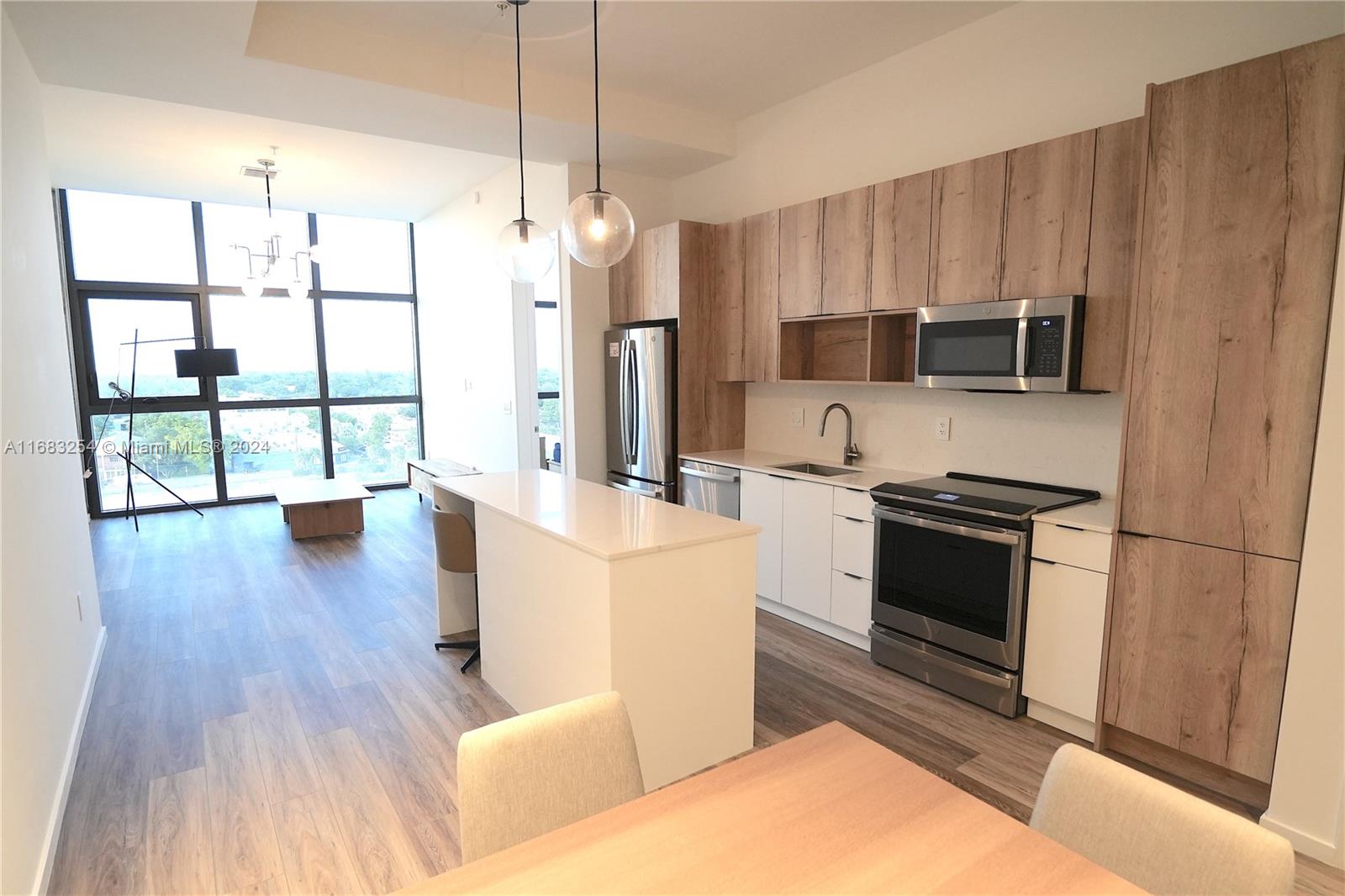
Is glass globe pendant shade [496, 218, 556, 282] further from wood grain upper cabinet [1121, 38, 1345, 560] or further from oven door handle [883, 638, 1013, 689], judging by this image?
oven door handle [883, 638, 1013, 689]

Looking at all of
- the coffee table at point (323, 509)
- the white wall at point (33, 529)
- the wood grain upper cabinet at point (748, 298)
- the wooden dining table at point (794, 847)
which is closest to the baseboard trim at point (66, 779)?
the white wall at point (33, 529)

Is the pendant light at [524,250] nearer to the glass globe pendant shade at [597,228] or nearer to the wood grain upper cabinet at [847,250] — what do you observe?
the glass globe pendant shade at [597,228]

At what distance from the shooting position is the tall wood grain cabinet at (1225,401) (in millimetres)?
2008

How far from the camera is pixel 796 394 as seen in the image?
4438 mm

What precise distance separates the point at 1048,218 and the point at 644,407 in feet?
8.40

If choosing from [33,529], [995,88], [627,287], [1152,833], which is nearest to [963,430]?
[995,88]

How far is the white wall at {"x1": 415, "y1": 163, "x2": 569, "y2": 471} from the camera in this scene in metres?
5.73

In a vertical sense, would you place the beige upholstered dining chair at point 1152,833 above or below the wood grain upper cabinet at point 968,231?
below

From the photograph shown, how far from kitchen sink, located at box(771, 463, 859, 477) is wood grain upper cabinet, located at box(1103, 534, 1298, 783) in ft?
5.59

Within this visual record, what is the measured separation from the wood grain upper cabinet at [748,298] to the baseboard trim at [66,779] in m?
3.59

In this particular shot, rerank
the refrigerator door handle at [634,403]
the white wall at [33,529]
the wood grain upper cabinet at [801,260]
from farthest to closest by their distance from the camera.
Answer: the refrigerator door handle at [634,403], the wood grain upper cabinet at [801,260], the white wall at [33,529]

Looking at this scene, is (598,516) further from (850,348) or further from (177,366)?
(177,366)

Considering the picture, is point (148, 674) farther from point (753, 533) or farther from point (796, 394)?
point (796, 394)

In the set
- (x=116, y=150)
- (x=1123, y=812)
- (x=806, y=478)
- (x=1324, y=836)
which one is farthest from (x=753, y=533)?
(x=116, y=150)
